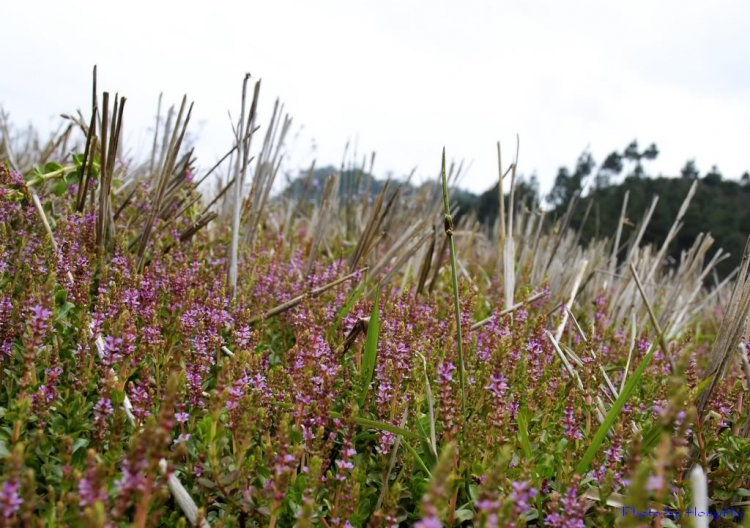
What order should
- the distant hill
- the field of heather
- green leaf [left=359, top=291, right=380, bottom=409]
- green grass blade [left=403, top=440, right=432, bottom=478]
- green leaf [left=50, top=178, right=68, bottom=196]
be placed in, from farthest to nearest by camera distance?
1. the distant hill
2. green leaf [left=50, top=178, right=68, bottom=196]
3. green leaf [left=359, top=291, right=380, bottom=409]
4. green grass blade [left=403, top=440, right=432, bottom=478]
5. the field of heather

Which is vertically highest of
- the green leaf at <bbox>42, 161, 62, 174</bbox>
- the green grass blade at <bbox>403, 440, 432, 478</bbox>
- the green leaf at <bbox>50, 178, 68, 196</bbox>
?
the green leaf at <bbox>42, 161, 62, 174</bbox>

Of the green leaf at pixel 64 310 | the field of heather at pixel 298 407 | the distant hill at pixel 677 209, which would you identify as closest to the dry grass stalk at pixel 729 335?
the field of heather at pixel 298 407

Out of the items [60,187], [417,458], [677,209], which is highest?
[677,209]

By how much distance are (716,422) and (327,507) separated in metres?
1.55

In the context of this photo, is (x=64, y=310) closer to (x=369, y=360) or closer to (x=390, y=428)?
(x=369, y=360)

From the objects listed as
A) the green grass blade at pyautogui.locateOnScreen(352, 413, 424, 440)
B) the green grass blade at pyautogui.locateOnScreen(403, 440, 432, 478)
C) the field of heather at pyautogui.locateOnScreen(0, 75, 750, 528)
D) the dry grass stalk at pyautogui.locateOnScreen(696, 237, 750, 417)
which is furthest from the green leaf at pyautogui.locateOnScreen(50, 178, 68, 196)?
the dry grass stalk at pyautogui.locateOnScreen(696, 237, 750, 417)

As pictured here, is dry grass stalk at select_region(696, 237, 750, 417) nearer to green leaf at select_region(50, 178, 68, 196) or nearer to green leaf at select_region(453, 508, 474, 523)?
green leaf at select_region(453, 508, 474, 523)

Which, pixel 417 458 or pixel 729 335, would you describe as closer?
pixel 417 458

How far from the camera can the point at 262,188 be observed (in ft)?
15.1

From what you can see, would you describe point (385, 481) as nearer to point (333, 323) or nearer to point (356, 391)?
point (356, 391)

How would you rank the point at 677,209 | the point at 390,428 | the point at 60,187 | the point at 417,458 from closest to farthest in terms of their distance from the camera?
the point at 417,458 < the point at 390,428 < the point at 60,187 < the point at 677,209

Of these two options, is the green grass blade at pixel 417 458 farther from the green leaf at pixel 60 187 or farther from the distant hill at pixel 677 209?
the distant hill at pixel 677 209

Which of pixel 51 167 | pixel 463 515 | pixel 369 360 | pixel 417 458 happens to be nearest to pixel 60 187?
pixel 51 167

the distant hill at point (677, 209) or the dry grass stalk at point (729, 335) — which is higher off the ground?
the distant hill at point (677, 209)
